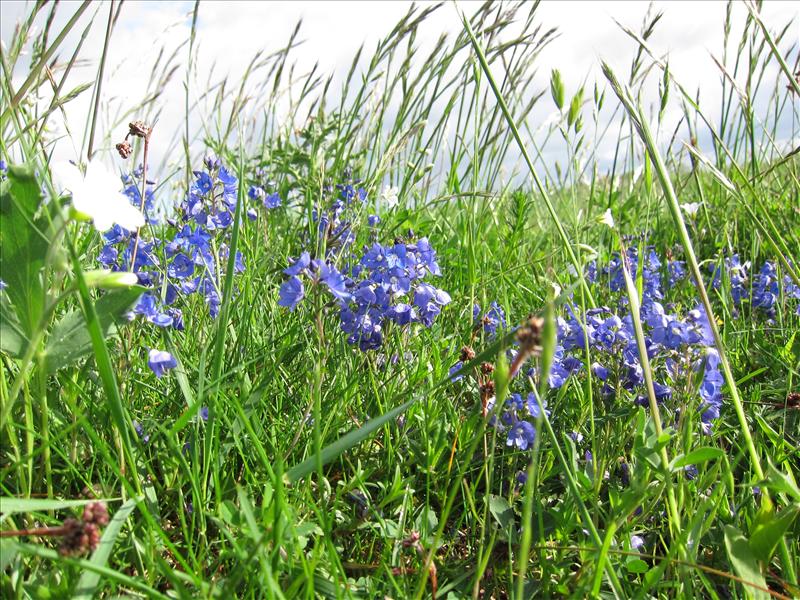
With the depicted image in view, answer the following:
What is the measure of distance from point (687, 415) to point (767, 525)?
352 mm

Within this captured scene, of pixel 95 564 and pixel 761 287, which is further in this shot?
pixel 761 287

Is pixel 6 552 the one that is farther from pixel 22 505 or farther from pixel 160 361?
pixel 160 361

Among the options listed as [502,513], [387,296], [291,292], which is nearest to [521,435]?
[502,513]

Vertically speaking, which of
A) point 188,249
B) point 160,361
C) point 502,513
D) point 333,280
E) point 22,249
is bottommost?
point 502,513

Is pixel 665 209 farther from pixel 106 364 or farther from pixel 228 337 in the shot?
pixel 106 364

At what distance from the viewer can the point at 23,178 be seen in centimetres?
121

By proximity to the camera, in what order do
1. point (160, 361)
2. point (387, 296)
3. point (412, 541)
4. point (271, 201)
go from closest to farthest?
point (412, 541)
point (160, 361)
point (387, 296)
point (271, 201)

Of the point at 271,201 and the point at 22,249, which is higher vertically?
the point at 271,201

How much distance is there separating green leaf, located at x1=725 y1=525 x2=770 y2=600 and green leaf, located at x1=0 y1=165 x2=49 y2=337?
136cm

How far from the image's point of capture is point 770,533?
126 cm

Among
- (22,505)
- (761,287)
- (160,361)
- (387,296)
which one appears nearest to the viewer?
(22,505)

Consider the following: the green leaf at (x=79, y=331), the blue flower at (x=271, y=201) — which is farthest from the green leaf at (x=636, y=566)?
the blue flower at (x=271, y=201)

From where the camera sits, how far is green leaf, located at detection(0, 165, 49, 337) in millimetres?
1218

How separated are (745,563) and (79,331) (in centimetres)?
135
